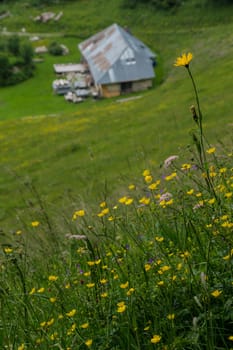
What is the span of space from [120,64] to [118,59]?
69cm

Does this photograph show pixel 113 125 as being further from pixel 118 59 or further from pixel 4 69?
pixel 4 69

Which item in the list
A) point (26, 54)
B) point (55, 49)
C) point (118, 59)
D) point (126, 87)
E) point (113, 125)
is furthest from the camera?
point (55, 49)

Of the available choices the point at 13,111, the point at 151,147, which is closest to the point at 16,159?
the point at 151,147

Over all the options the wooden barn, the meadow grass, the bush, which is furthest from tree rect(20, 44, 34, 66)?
the meadow grass

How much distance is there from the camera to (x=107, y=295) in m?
4.05

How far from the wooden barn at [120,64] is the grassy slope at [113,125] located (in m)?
2.79

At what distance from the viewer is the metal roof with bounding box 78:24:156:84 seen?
63.8 metres

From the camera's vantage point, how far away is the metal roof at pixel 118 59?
6384 cm

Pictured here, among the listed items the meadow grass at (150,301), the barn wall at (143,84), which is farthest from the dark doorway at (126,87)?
the meadow grass at (150,301)

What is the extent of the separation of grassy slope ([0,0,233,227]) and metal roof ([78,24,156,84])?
3015 millimetres

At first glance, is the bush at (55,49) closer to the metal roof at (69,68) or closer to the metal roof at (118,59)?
the metal roof at (69,68)

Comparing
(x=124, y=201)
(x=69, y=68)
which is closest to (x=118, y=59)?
(x=69, y=68)

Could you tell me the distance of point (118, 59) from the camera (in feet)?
218

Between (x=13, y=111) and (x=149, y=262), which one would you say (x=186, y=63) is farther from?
(x=13, y=111)
